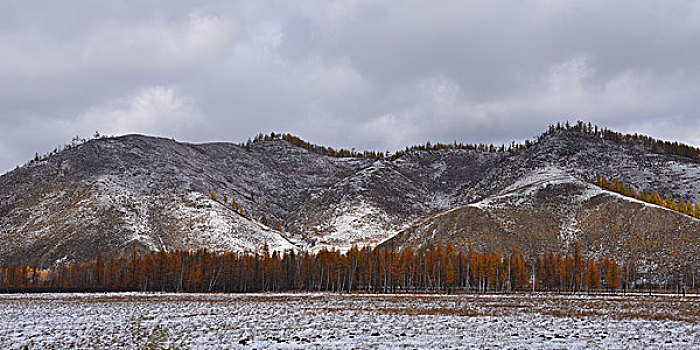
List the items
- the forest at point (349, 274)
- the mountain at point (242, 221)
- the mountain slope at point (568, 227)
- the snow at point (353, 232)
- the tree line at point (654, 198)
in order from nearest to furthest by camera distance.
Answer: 1. the forest at point (349, 274)
2. the mountain slope at point (568, 227)
3. the mountain at point (242, 221)
4. the tree line at point (654, 198)
5. the snow at point (353, 232)

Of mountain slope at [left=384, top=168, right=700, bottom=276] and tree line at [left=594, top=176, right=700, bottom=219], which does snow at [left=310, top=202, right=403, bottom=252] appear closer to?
mountain slope at [left=384, top=168, right=700, bottom=276]

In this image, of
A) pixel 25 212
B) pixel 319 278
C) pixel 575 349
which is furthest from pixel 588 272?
pixel 25 212

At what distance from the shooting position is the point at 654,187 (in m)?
195

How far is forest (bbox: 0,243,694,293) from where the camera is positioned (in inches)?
4023

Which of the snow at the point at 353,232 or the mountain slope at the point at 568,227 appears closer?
the mountain slope at the point at 568,227

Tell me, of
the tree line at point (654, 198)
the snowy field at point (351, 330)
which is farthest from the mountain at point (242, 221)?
the snowy field at point (351, 330)

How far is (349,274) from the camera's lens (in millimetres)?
111188

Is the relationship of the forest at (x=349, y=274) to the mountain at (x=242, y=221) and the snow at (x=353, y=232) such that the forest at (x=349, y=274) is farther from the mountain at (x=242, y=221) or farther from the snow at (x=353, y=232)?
the snow at (x=353, y=232)

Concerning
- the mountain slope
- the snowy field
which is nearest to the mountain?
the mountain slope

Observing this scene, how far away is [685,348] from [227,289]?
296ft

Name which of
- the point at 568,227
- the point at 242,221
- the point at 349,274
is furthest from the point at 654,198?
the point at 242,221

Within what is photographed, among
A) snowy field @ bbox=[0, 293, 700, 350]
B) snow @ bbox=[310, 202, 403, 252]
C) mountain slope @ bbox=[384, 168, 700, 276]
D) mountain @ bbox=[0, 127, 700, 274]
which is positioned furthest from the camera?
snow @ bbox=[310, 202, 403, 252]

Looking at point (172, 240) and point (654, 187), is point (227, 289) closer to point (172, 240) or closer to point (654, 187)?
point (172, 240)

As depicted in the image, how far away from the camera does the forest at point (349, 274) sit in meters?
102
